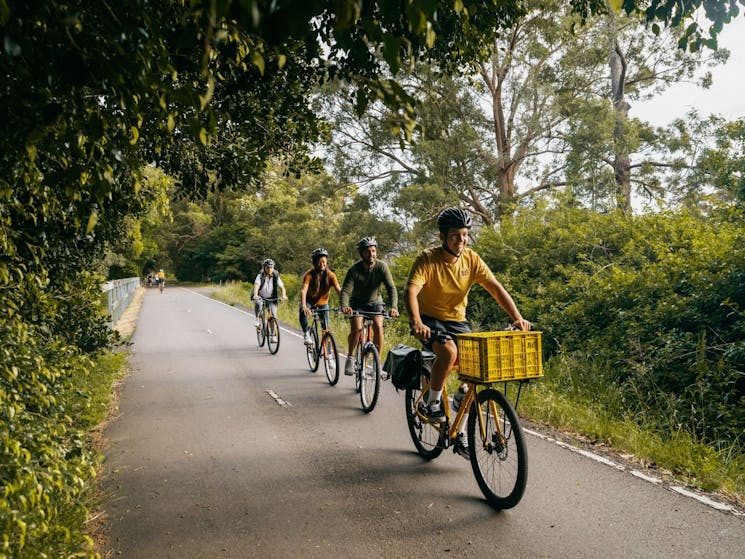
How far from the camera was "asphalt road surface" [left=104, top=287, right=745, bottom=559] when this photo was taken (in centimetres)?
385

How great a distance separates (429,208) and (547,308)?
466 inches

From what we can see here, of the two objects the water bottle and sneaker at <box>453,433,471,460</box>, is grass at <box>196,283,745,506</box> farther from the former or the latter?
the water bottle

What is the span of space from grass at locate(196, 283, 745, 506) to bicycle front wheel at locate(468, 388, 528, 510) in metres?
1.75

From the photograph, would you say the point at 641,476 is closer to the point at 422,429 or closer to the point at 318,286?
the point at 422,429

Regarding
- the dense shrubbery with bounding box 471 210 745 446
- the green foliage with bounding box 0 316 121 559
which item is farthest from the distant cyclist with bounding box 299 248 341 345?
the green foliage with bounding box 0 316 121 559

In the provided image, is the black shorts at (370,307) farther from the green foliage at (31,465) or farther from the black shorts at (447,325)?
the green foliage at (31,465)

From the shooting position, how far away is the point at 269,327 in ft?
43.3

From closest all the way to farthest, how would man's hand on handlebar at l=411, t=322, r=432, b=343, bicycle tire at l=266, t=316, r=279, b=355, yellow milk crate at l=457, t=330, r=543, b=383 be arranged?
yellow milk crate at l=457, t=330, r=543, b=383
man's hand on handlebar at l=411, t=322, r=432, b=343
bicycle tire at l=266, t=316, r=279, b=355

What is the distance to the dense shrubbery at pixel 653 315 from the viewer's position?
6453 mm

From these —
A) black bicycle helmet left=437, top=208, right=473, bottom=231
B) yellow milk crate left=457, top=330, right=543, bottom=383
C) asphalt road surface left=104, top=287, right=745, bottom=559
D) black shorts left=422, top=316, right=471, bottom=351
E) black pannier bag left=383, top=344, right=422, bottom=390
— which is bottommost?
asphalt road surface left=104, top=287, right=745, bottom=559

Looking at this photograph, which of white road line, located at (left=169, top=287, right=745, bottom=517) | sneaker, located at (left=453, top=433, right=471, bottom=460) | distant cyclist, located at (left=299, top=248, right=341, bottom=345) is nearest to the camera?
white road line, located at (left=169, top=287, right=745, bottom=517)

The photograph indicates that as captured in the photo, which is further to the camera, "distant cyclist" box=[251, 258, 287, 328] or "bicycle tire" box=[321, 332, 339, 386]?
"distant cyclist" box=[251, 258, 287, 328]

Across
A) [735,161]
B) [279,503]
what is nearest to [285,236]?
[735,161]

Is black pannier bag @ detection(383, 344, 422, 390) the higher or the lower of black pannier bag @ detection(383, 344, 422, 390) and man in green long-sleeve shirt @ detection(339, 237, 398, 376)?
the lower
